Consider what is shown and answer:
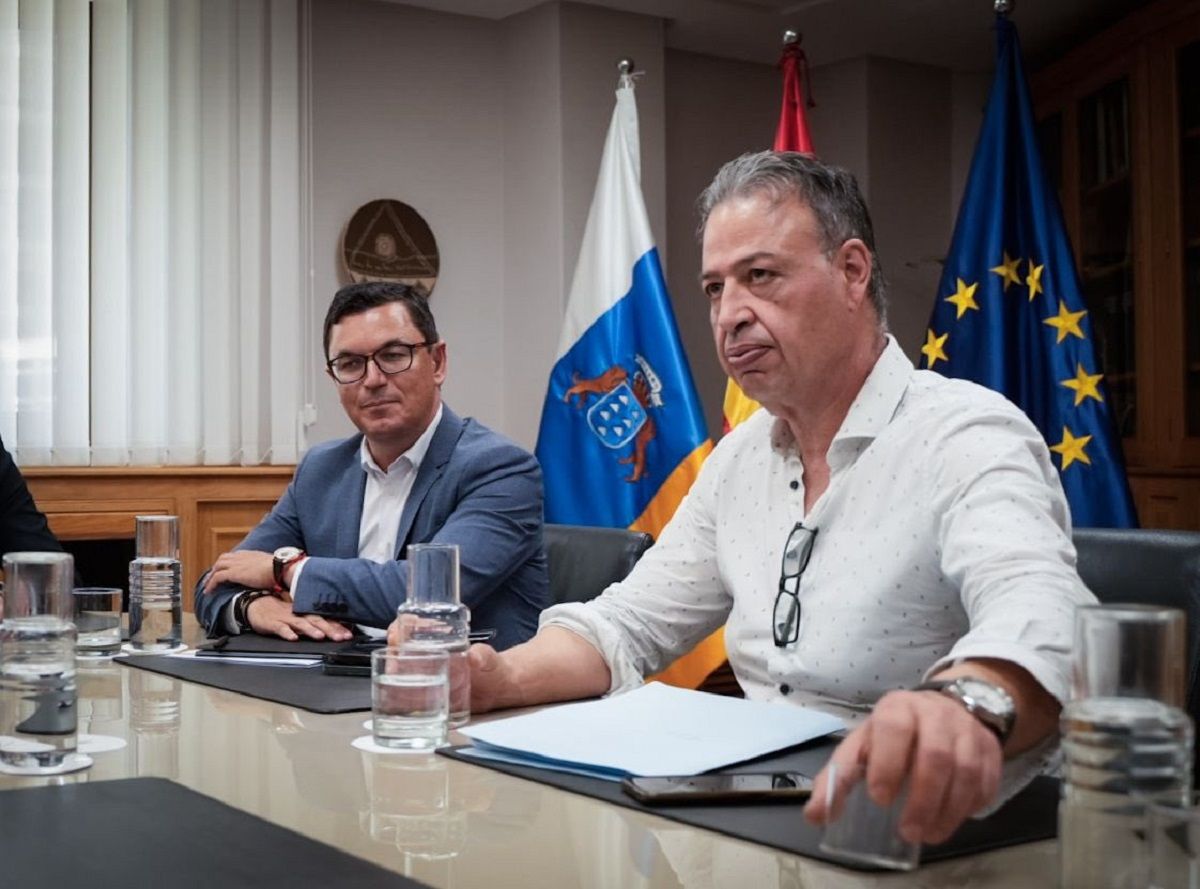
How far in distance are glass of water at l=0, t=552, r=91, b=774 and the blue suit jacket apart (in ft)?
3.33

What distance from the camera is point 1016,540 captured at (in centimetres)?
124

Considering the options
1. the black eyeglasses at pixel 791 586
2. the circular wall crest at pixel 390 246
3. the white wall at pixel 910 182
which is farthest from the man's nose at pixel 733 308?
the white wall at pixel 910 182

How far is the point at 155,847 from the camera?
3.09 feet

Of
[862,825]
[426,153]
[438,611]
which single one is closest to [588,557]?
[438,611]

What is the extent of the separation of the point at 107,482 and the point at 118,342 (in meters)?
0.42

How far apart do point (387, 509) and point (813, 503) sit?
1135 mm

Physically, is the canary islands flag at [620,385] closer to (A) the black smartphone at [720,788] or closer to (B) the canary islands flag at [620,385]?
(B) the canary islands flag at [620,385]

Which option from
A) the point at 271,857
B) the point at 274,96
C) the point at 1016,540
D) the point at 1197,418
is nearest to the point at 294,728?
the point at 271,857

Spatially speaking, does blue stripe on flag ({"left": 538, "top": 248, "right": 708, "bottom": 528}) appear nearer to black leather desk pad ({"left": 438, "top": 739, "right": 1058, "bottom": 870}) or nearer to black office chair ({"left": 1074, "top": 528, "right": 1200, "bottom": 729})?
black office chair ({"left": 1074, "top": 528, "right": 1200, "bottom": 729})

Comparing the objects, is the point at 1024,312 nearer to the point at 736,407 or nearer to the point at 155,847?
the point at 736,407

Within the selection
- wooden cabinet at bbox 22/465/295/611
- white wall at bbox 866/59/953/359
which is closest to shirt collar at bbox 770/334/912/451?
wooden cabinet at bbox 22/465/295/611

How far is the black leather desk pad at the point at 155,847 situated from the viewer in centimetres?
87

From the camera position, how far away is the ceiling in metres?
4.76

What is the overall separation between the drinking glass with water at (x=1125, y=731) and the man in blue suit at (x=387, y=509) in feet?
5.27
